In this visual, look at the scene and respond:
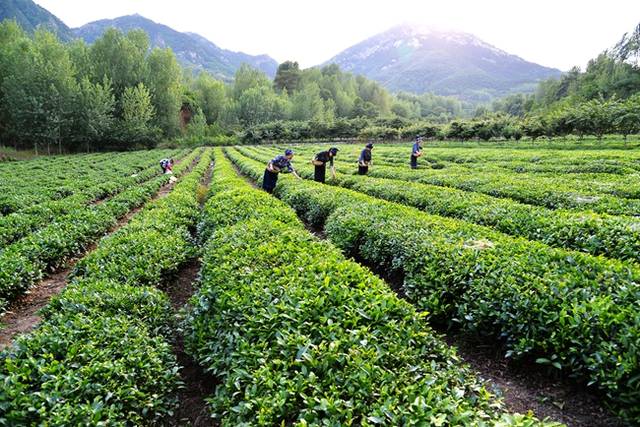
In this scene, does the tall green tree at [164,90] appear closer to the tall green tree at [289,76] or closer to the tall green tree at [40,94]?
the tall green tree at [40,94]

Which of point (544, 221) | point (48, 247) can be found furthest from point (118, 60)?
point (544, 221)

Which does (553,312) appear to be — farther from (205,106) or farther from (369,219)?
(205,106)

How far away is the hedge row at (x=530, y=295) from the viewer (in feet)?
12.1

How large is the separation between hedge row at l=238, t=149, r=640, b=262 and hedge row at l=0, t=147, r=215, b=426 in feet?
22.3

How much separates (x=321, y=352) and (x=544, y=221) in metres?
6.83

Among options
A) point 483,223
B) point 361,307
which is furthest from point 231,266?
point 483,223

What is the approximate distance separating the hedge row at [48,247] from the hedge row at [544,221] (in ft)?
33.6

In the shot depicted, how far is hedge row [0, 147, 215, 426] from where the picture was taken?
10.3 ft

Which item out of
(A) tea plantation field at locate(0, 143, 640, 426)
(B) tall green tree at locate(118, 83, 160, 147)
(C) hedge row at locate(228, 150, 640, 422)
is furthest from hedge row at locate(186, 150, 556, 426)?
(B) tall green tree at locate(118, 83, 160, 147)

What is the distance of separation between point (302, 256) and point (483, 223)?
5797 mm

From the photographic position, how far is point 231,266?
5.53 m

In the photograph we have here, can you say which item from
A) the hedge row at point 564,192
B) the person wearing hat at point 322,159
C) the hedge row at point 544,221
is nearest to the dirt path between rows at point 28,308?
the hedge row at point 544,221

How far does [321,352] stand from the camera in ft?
11.0

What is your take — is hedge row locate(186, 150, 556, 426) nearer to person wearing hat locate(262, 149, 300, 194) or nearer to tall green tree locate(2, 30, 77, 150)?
person wearing hat locate(262, 149, 300, 194)
